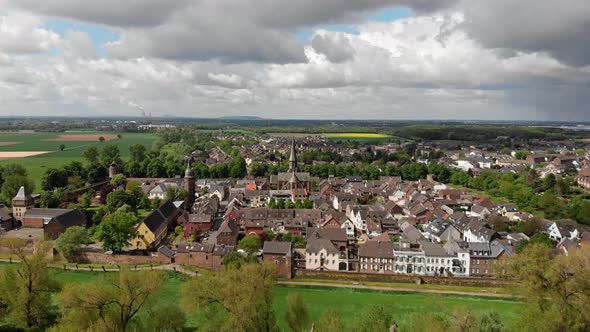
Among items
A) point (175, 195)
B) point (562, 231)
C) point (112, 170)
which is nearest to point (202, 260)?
point (175, 195)

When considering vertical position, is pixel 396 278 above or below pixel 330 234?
below

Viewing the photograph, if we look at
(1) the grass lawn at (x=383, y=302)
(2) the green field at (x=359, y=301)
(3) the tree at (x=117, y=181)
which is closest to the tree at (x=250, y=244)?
(2) the green field at (x=359, y=301)

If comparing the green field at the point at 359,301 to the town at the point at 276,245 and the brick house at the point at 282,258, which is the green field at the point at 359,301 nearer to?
the town at the point at 276,245

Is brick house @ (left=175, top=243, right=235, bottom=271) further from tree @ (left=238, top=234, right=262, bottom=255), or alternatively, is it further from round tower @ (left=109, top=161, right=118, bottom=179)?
round tower @ (left=109, top=161, right=118, bottom=179)

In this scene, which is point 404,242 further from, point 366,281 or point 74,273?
point 74,273

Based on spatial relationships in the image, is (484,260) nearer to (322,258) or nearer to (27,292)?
(322,258)
